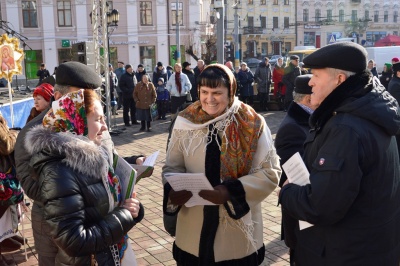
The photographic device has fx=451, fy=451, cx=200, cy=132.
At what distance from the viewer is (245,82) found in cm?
1466

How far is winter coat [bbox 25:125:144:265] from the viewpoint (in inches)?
82.7

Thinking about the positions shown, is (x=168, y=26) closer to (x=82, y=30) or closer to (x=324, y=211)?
(x=82, y=30)

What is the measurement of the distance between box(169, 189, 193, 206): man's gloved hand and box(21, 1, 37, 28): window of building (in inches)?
1465

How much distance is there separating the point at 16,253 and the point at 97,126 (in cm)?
298

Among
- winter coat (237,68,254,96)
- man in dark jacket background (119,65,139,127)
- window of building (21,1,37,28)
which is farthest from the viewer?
window of building (21,1,37,28)

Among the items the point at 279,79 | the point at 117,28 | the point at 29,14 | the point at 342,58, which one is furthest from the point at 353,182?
the point at 29,14

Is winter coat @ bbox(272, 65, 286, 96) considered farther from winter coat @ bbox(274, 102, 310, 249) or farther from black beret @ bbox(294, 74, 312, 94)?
winter coat @ bbox(274, 102, 310, 249)

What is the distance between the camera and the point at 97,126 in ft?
7.90

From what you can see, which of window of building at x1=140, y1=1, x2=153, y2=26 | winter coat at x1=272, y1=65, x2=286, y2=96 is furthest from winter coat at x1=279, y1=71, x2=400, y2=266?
window of building at x1=140, y1=1, x2=153, y2=26

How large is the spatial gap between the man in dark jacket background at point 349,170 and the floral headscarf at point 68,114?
1121mm

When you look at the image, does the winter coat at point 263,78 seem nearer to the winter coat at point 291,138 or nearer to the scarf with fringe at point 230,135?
the winter coat at point 291,138

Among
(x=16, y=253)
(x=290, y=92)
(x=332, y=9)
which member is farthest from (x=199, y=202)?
(x=332, y=9)

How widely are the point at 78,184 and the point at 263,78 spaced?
13.2 metres

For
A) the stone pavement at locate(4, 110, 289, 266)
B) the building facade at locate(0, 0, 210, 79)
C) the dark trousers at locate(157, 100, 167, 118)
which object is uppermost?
Answer: the building facade at locate(0, 0, 210, 79)
